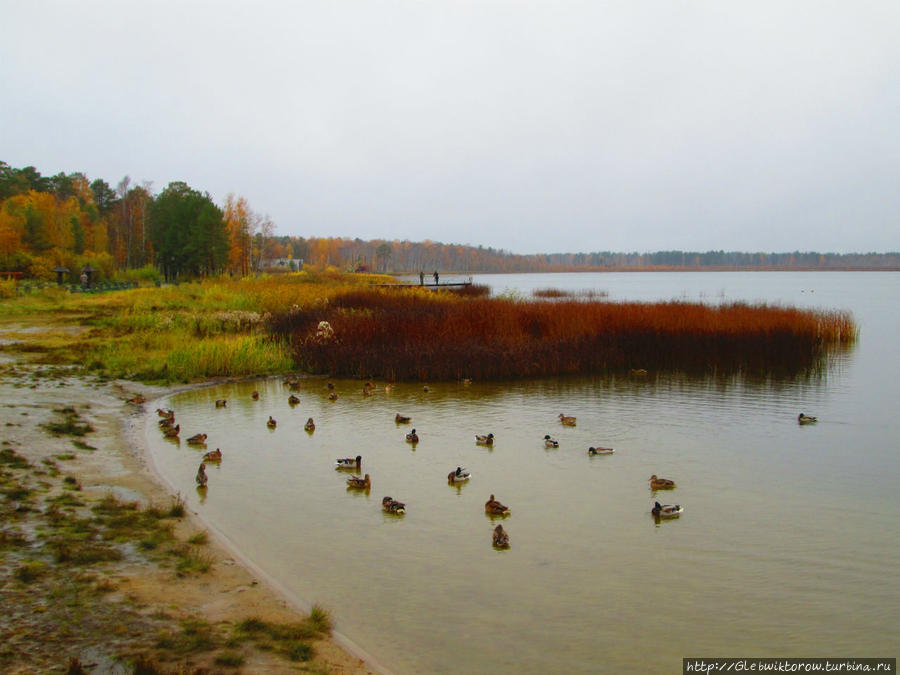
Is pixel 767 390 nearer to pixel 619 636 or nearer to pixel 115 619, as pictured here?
pixel 619 636

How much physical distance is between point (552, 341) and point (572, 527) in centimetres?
1431

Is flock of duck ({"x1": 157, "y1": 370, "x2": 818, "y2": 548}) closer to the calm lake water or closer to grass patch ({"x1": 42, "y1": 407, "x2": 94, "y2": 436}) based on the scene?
the calm lake water

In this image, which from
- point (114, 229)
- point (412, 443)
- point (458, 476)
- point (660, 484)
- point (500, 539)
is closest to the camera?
point (500, 539)

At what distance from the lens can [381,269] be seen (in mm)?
194500

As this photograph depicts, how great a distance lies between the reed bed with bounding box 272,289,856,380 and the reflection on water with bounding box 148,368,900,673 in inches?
193

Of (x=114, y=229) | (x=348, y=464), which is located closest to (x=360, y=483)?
(x=348, y=464)

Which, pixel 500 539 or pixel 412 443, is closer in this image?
pixel 500 539

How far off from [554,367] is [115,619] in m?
16.9

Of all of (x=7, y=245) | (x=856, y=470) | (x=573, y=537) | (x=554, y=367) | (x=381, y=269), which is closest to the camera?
(x=573, y=537)

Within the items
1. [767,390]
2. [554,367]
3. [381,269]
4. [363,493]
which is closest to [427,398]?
[554,367]

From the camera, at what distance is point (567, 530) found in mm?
8602

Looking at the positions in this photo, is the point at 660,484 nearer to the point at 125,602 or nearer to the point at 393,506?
the point at 393,506

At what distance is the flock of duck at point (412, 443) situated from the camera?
9.05 metres

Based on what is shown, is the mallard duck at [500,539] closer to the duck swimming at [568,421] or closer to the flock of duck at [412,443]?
the flock of duck at [412,443]
